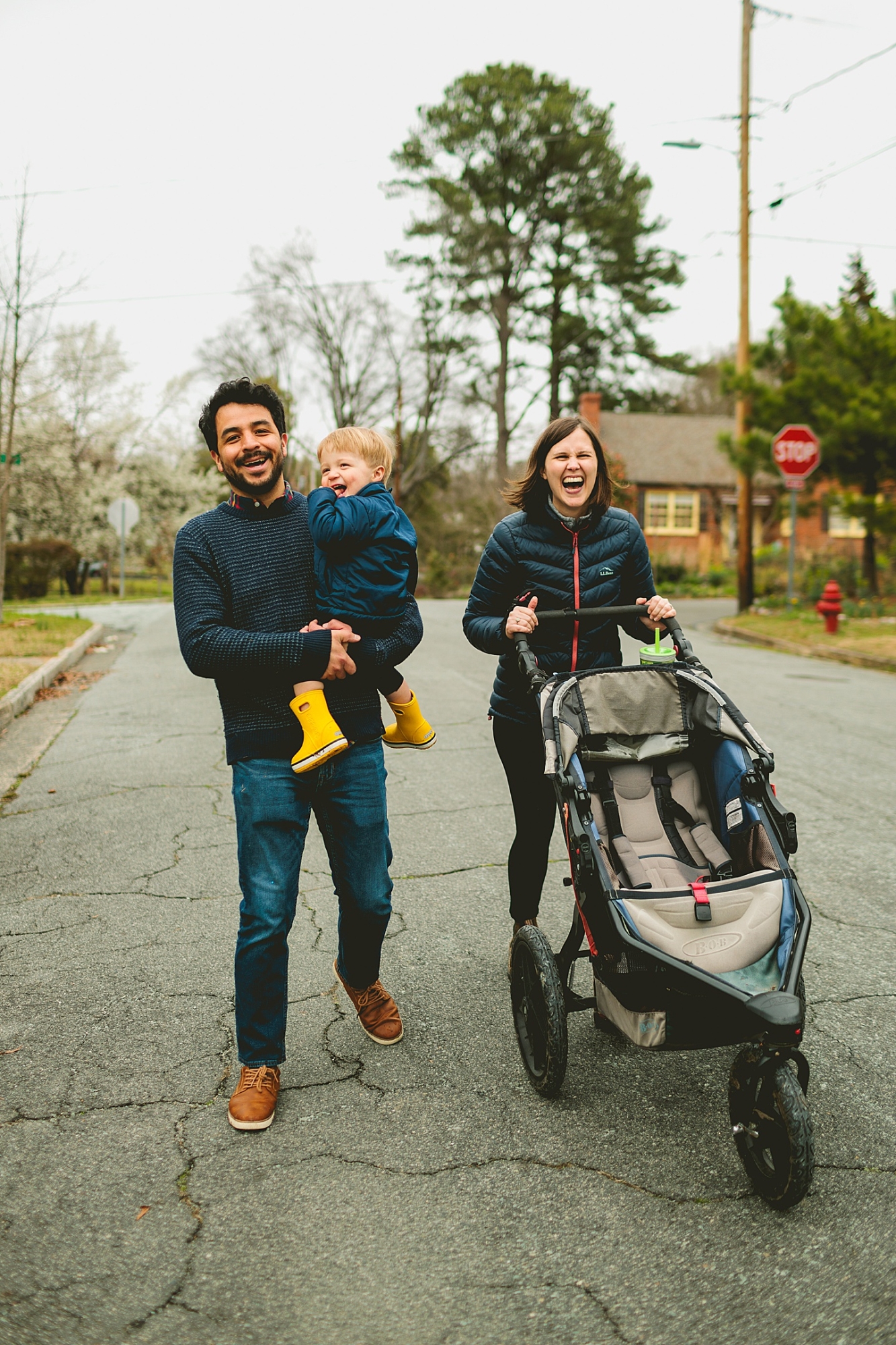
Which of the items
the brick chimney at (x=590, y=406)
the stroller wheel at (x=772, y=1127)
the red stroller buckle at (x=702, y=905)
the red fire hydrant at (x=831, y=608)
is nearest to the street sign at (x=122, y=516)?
the red fire hydrant at (x=831, y=608)

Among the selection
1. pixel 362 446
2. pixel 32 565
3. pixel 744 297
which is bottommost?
pixel 362 446

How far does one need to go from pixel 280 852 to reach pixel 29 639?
12024 millimetres

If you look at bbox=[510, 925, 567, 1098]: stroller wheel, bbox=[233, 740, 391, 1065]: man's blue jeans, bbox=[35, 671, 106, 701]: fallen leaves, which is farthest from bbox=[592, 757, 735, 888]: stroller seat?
bbox=[35, 671, 106, 701]: fallen leaves

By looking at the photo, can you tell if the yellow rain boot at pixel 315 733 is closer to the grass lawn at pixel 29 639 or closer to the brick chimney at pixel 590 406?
the grass lawn at pixel 29 639

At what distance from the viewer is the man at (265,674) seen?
2.86 meters

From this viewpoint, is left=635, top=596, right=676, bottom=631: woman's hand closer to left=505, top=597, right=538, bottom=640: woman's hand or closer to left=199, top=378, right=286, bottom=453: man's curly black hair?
left=505, top=597, right=538, bottom=640: woman's hand

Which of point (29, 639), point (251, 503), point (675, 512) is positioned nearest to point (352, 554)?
point (251, 503)

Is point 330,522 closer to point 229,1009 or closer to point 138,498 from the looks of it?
point 229,1009

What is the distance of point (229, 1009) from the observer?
11.8ft

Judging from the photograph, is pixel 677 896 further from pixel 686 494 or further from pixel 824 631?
pixel 686 494

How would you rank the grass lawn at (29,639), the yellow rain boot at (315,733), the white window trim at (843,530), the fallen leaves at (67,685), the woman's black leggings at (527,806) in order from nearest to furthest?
the yellow rain boot at (315,733), the woman's black leggings at (527,806), the fallen leaves at (67,685), the grass lawn at (29,639), the white window trim at (843,530)

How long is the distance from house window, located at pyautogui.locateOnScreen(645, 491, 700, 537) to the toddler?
38.3 meters

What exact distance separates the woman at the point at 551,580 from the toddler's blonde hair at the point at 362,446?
0.57 metres

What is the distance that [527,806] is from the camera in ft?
11.8
